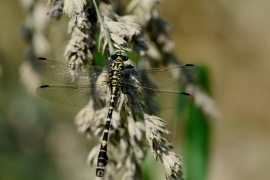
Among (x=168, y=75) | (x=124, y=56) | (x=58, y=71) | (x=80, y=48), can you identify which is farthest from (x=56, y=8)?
(x=168, y=75)

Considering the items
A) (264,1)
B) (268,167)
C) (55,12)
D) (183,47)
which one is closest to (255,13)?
(264,1)

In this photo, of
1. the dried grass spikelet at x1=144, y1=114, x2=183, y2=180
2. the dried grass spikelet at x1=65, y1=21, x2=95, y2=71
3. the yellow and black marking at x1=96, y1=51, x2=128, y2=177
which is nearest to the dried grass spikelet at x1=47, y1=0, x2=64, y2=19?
the dried grass spikelet at x1=65, y1=21, x2=95, y2=71

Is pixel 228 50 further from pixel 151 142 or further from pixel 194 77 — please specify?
pixel 151 142

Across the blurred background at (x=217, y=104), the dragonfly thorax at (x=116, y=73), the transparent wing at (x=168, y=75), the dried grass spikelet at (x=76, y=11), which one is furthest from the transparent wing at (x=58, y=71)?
the blurred background at (x=217, y=104)

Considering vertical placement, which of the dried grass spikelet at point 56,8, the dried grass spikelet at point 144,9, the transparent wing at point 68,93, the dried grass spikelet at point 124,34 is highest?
the dried grass spikelet at point 144,9

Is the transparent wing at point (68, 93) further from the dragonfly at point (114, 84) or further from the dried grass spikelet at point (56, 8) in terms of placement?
the dried grass spikelet at point (56, 8)

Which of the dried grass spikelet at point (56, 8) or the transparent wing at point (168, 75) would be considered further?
the transparent wing at point (168, 75)

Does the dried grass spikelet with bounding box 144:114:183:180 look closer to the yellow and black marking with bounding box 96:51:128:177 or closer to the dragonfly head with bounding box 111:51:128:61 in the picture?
the yellow and black marking with bounding box 96:51:128:177
